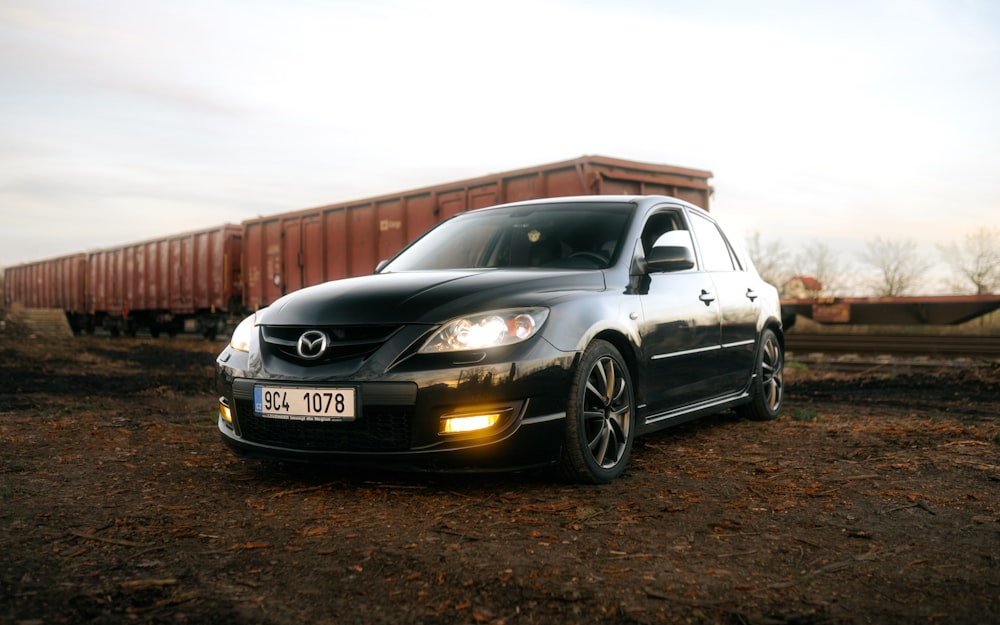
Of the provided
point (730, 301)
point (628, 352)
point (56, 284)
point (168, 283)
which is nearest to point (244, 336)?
point (628, 352)

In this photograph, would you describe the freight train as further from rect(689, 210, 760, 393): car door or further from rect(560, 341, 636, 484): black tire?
rect(560, 341, 636, 484): black tire

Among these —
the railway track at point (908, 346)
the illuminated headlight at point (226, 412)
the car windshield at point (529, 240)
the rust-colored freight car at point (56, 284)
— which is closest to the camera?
the illuminated headlight at point (226, 412)

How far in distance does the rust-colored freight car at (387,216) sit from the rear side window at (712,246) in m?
5.23

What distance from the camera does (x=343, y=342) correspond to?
3.86m

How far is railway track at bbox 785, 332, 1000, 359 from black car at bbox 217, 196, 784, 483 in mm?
9924

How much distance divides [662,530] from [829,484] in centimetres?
132

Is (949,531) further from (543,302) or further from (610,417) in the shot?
(543,302)

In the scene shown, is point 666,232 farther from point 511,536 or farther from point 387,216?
point 387,216

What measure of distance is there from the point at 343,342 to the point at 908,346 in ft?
43.8

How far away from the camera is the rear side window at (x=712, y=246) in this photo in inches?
229

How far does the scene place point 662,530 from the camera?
11.2ft

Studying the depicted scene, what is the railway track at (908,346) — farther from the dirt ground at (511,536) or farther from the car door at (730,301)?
the car door at (730,301)

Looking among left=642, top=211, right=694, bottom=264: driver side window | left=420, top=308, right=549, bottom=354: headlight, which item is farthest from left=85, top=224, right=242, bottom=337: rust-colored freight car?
left=420, top=308, right=549, bottom=354: headlight

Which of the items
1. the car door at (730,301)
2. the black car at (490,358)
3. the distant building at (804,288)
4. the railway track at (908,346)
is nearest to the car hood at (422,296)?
the black car at (490,358)
